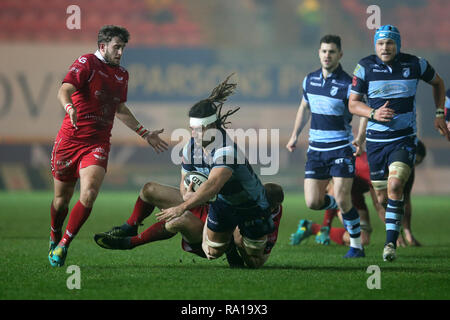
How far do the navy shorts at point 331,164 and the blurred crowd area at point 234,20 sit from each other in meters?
14.1

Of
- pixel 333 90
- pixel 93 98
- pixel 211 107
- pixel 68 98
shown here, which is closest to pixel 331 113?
pixel 333 90

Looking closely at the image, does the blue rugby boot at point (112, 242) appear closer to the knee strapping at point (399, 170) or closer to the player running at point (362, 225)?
the knee strapping at point (399, 170)

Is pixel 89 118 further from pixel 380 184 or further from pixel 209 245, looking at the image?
pixel 380 184

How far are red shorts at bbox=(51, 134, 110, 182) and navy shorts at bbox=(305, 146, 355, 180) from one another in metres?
2.24

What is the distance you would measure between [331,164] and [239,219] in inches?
76.6

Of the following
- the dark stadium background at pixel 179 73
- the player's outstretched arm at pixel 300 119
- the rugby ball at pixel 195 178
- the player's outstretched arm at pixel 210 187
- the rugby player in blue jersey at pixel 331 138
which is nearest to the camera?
the player's outstretched arm at pixel 210 187

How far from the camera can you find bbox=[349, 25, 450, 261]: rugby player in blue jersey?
664cm

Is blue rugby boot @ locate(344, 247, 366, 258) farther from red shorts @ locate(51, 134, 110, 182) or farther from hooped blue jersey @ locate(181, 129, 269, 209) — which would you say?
red shorts @ locate(51, 134, 110, 182)

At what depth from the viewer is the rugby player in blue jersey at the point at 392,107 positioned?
664cm

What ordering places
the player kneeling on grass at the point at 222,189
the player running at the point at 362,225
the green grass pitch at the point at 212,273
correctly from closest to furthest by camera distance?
the green grass pitch at the point at 212,273 → the player kneeling on grass at the point at 222,189 → the player running at the point at 362,225

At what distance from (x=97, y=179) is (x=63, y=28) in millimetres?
16475

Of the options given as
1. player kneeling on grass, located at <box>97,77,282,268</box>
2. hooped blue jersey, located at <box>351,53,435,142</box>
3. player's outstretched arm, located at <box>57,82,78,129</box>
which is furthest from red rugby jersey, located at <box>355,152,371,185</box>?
player's outstretched arm, located at <box>57,82,78,129</box>

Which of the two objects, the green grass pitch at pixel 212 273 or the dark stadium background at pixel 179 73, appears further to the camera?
the dark stadium background at pixel 179 73

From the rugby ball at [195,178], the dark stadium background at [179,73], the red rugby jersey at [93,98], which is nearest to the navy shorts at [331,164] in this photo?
the rugby ball at [195,178]
